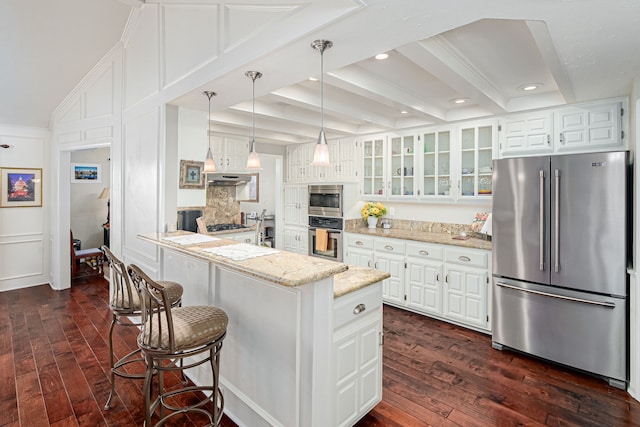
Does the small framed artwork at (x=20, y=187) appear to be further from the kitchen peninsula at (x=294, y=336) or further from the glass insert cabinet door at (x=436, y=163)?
the glass insert cabinet door at (x=436, y=163)

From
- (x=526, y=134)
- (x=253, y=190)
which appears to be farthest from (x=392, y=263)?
(x=253, y=190)

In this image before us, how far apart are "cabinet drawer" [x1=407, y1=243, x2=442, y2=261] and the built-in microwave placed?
125 cm

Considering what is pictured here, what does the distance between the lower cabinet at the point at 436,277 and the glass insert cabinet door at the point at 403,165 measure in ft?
2.79

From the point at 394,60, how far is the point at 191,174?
7.06 feet

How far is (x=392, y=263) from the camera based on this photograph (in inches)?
165

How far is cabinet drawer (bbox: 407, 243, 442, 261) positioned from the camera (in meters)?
3.78

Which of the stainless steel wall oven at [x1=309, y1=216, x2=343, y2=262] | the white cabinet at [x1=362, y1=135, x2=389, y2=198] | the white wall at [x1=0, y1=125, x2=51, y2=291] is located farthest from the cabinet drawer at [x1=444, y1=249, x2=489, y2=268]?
the white wall at [x1=0, y1=125, x2=51, y2=291]

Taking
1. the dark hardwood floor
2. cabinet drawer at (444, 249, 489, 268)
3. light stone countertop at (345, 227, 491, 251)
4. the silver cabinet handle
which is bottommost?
the dark hardwood floor

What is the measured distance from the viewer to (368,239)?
4.47m

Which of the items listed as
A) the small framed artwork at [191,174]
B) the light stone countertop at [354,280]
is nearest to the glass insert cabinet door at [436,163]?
the light stone countertop at [354,280]

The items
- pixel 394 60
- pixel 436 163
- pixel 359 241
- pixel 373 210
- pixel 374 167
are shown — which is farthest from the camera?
pixel 374 167

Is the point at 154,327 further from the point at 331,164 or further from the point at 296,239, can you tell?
the point at 331,164

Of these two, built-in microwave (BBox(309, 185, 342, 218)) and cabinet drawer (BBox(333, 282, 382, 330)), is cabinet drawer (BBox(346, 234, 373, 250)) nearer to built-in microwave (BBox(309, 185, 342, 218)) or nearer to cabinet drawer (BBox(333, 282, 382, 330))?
built-in microwave (BBox(309, 185, 342, 218))

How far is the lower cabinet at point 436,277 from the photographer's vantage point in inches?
137
